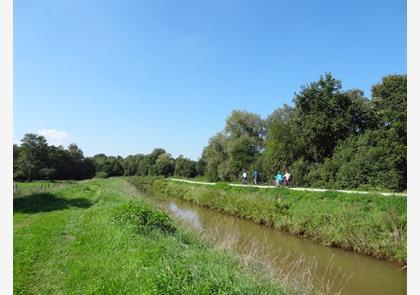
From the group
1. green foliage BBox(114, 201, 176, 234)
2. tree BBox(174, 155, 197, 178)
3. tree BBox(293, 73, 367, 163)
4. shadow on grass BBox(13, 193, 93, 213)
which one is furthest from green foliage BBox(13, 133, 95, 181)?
green foliage BBox(114, 201, 176, 234)

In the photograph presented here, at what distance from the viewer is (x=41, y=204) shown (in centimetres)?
2044

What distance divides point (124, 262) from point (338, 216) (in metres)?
11.0

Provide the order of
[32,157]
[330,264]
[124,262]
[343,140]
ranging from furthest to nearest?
[32,157]
[343,140]
[330,264]
[124,262]

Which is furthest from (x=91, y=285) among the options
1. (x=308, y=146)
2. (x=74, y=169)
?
(x=74, y=169)

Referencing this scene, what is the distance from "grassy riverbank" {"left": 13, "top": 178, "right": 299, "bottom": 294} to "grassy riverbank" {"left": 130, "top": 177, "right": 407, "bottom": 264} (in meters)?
7.00

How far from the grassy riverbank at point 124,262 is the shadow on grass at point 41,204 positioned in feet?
20.2

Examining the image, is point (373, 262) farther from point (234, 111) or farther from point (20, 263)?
point (234, 111)

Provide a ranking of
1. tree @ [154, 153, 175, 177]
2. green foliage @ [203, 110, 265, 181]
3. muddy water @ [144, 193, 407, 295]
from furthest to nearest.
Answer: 1. tree @ [154, 153, 175, 177]
2. green foliage @ [203, 110, 265, 181]
3. muddy water @ [144, 193, 407, 295]

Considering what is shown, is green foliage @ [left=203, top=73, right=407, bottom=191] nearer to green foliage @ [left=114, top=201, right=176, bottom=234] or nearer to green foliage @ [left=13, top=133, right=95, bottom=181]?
green foliage @ [left=114, top=201, right=176, bottom=234]

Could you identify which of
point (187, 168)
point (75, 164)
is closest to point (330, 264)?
point (187, 168)

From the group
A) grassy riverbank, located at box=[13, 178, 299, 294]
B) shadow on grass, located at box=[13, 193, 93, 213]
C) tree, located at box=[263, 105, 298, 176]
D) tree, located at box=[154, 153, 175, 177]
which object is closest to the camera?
grassy riverbank, located at box=[13, 178, 299, 294]

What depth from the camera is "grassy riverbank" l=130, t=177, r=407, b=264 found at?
12.3 m

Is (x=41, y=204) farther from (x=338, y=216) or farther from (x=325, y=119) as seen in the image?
(x=325, y=119)

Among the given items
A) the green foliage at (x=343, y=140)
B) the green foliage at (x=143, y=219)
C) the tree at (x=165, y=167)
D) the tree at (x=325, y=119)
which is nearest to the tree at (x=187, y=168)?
the tree at (x=165, y=167)
